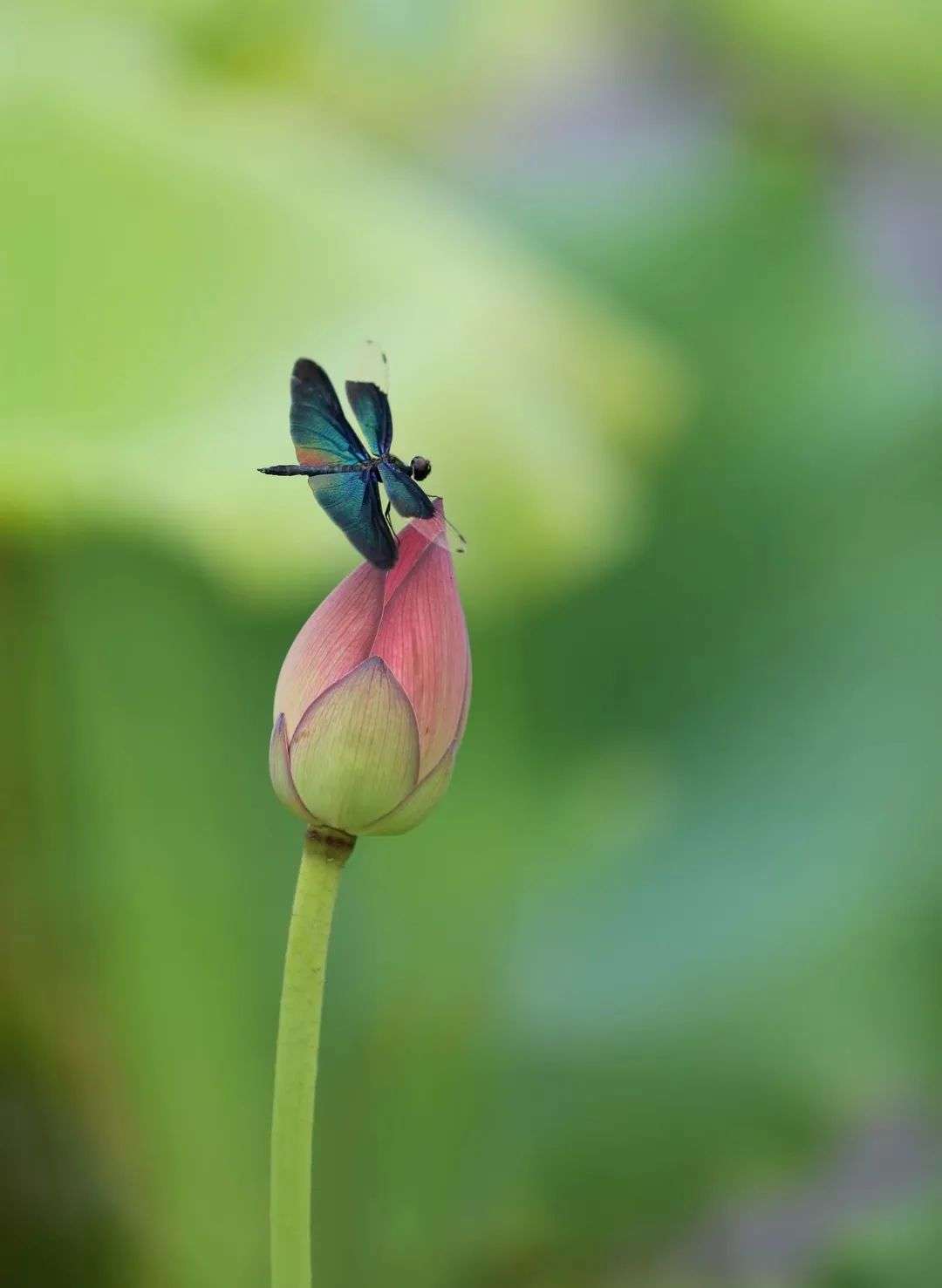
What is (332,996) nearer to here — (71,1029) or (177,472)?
(71,1029)

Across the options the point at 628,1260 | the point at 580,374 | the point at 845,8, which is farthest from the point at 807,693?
the point at 845,8

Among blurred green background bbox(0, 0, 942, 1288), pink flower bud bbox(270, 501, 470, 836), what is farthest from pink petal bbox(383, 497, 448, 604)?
blurred green background bbox(0, 0, 942, 1288)

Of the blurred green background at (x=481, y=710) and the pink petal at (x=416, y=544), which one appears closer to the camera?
the pink petal at (x=416, y=544)

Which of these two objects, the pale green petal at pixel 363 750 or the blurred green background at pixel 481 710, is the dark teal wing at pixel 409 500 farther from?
the blurred green background at pixel 481 710

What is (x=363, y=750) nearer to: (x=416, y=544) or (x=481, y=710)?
(x=416, y=544)

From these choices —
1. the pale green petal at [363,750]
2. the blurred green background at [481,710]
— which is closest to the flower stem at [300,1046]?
the pale green petal at [363,750]

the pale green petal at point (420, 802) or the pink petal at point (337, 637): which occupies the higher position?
the pink petal at point (337, 637)
